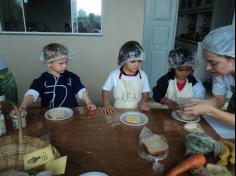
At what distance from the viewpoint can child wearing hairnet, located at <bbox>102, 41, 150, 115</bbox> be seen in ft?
6.34

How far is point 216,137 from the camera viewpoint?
1265 mm

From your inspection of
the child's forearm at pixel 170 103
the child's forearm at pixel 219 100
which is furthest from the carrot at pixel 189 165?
the child's forearm at pixel 170 103

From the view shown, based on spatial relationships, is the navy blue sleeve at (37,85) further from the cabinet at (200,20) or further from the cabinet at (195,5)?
the cabinet at (195,5)

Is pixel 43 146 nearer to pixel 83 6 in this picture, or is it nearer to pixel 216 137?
pixel 216 137

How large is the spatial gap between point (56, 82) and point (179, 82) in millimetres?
1125

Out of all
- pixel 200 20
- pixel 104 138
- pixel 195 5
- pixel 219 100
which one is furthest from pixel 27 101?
pixel 195 5

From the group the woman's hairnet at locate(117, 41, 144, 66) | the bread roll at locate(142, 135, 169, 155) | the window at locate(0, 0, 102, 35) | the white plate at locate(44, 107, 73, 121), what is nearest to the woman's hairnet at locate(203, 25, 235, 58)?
the bread roll at locate(142, 135, 169, 155)

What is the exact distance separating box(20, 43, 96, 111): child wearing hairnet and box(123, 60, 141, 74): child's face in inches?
17.4

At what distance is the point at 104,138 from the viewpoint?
123 cm

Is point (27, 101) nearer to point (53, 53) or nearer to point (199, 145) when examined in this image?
point (53, 53)

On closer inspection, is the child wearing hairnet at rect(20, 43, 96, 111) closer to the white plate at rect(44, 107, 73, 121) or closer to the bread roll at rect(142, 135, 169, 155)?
the white plate at rect(44, 107, 73, 121)

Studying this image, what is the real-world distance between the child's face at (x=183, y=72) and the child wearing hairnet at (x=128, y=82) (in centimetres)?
30

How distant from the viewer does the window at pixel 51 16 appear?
335 centimetres

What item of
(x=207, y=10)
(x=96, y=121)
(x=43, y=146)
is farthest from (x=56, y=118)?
(x=207, y=10)
